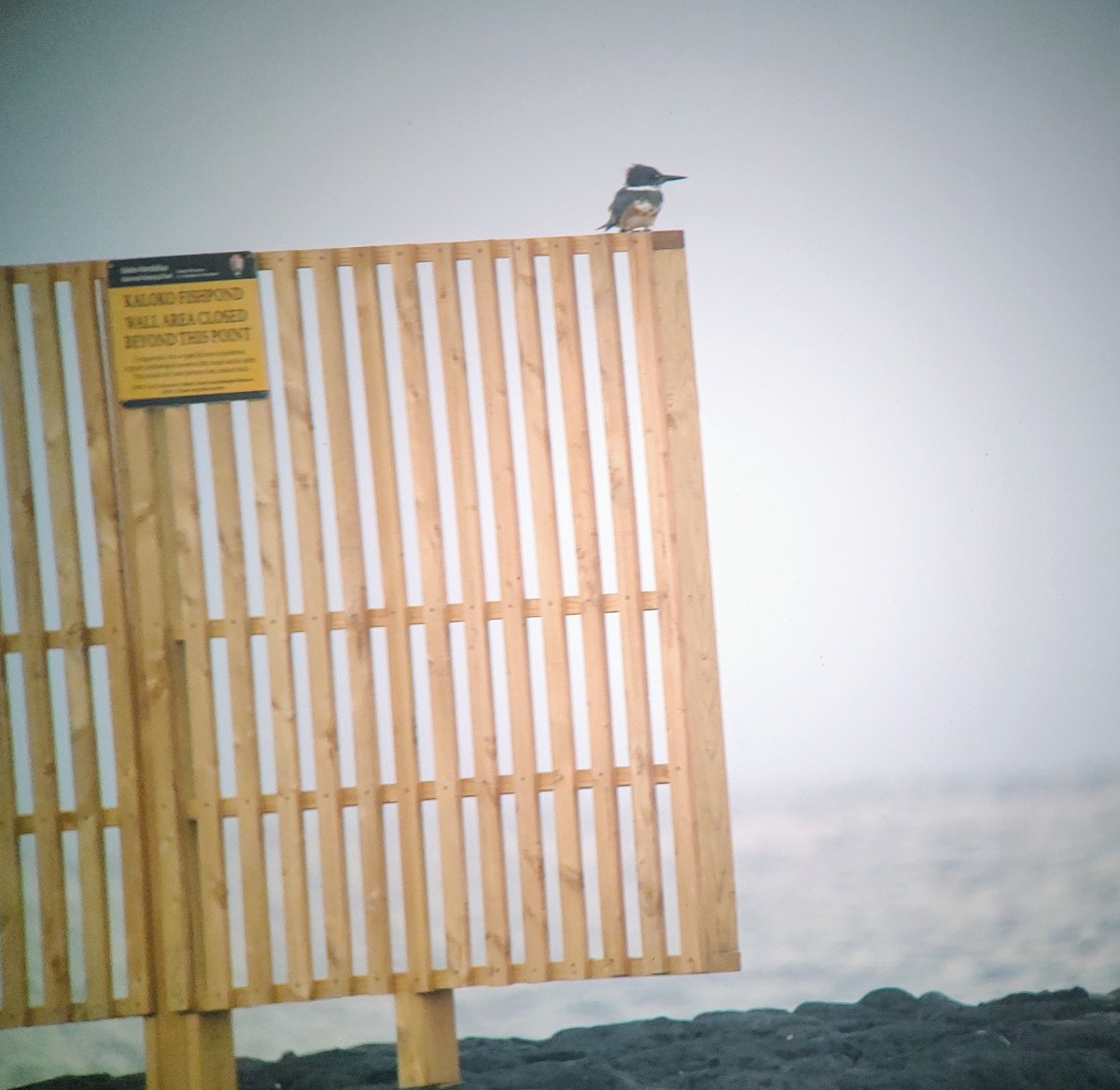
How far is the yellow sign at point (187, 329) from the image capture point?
14.9 feet

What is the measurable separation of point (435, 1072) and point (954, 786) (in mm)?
2351

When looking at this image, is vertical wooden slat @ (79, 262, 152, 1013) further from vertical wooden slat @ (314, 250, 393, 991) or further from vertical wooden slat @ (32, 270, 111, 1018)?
vertical wooden slat @ (314, 250, 393, 991)

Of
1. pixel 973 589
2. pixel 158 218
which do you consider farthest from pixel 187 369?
pixel 973 589

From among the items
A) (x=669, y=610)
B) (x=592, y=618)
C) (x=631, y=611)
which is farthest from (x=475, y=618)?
(x=669, y=610)

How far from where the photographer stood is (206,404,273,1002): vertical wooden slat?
4.49m

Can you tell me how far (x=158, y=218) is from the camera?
17.4 ft

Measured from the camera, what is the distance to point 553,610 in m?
4.58

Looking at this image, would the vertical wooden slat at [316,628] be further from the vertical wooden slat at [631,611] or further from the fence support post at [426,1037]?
the vertical wooden slat at [631,611]

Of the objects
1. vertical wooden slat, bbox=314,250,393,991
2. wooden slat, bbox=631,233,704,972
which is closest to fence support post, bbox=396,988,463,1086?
vertical wooden slat, bbox=314,250,393,991

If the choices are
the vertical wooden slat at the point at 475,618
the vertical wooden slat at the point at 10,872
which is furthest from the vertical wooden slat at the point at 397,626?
the vertical wooden slat at the point at 10,872

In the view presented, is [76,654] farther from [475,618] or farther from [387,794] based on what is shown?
[475,618]

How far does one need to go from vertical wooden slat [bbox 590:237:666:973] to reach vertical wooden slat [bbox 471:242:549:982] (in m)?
0.35

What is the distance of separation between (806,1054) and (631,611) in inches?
72.9

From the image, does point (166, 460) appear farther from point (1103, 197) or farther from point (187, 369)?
point (1103, 197)
